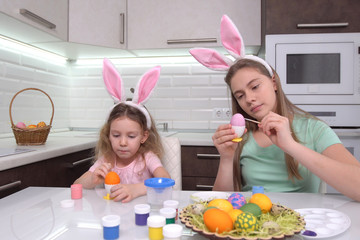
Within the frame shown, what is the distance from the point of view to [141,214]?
71 cm

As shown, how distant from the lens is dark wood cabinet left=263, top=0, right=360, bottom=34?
195cm

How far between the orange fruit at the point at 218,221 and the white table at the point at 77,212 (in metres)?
0.10

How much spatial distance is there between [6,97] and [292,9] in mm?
1955

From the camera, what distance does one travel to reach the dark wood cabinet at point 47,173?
127 cm

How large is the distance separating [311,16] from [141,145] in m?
1.37

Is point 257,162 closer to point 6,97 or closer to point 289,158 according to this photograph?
point 289,158

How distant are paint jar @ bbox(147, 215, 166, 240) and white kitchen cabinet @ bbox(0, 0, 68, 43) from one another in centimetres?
145

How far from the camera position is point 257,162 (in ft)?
4.24

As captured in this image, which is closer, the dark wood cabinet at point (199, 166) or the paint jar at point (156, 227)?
the paint jar at point (156, 227)

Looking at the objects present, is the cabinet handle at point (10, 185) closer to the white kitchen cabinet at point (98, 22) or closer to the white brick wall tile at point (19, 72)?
the white brick wall tile at point (19, 72)

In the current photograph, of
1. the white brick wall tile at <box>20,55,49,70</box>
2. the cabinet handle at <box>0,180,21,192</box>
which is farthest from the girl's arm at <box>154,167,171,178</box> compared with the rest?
the white brick wall tile at <box>20,55,49,70</box>

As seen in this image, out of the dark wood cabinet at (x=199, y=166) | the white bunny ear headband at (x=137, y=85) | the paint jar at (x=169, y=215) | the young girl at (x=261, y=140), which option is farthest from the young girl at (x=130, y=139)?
the paint jar at (x=169, y=215)

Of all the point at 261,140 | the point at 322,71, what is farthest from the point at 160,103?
the point at 261,140

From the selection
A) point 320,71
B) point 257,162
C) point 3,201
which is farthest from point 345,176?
point 320,71
